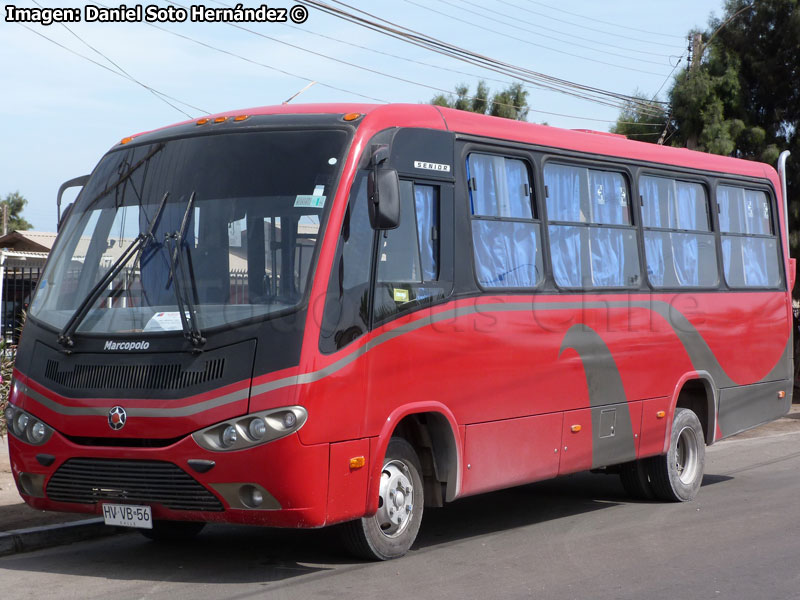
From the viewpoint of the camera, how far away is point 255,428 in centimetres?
688

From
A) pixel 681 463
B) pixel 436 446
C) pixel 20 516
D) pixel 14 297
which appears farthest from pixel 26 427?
pixel 14 297

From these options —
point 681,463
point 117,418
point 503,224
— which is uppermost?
→ point 503,224

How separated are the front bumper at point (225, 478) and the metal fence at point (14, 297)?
7.07 m

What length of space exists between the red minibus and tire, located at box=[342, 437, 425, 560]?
0.05ft

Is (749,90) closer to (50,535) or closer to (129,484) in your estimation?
(50,535)

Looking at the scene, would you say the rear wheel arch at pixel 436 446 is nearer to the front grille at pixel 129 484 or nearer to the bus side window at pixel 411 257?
the bus side window at pixel 411 257

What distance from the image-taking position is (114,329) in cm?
746

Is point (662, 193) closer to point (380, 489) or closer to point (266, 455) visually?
point (380, 489)

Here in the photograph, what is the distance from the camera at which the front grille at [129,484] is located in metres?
7.05

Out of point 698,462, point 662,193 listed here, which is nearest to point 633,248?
point 662,193

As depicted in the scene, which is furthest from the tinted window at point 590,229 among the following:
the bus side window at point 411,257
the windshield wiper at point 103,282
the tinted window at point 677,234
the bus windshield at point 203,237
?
the windshield wiper at point 103,282

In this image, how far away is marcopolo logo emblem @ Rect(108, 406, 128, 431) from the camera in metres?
7.17

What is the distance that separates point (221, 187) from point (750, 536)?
4.80 metres

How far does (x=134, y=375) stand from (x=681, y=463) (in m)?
6.01
